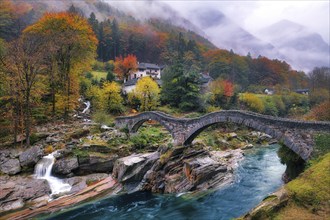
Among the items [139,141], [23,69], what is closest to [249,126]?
[139,141]

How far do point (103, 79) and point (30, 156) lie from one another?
32421 millimetres

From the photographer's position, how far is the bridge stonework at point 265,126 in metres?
17.9

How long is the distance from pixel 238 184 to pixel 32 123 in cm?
2556

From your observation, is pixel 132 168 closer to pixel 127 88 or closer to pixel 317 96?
pixel 127 88

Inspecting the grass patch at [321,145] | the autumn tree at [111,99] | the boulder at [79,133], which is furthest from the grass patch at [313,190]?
the autumn tree at [111,99]

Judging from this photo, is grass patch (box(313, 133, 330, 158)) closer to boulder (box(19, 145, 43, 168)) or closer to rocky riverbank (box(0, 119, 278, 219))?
rocky riverbank (box(0, 119, 278, 219))

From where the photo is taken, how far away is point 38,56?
28.1 metres

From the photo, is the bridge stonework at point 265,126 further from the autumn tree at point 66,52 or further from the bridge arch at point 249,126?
the autumn tree at point 66,52

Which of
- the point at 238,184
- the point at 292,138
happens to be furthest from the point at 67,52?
the point at 292,138

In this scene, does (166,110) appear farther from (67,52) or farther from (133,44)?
(133,44)

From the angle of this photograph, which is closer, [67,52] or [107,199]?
[107,199]

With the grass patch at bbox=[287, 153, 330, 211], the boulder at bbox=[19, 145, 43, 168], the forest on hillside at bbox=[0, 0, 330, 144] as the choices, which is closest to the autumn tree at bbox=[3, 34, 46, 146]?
the forest on hillside at bbox=[0, 0, 330, 144]

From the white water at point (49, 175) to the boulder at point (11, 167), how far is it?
1639 mm

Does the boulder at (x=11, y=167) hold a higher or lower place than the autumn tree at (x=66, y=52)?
lower
